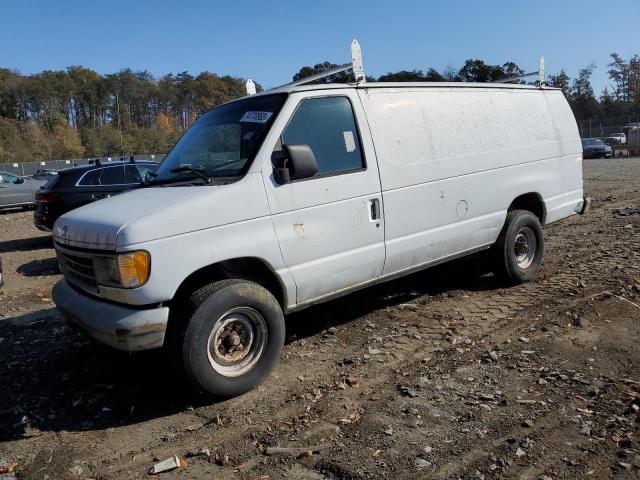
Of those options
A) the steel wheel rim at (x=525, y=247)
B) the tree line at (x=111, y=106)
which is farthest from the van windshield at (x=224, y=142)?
the tree line at (x=111, y=106)

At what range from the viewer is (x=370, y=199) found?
4590 mm

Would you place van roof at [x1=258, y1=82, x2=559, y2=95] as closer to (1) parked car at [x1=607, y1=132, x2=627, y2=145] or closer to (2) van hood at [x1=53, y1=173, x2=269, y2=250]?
(2) van hood at [x1=53, y1=173, x2=269, y2=250]

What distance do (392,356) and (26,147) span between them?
247 feet

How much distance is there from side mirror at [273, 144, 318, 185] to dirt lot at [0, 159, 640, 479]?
63.0 inches

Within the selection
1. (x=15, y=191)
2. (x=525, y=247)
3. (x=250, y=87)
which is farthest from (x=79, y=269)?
(x=15, y=191)

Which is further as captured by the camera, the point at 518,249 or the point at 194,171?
Answer: the point at 518,249

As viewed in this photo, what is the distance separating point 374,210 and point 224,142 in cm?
142

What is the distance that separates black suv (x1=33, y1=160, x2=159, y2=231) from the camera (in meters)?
10.4

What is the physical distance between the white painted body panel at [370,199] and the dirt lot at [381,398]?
718 mm

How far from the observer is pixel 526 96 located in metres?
6.28

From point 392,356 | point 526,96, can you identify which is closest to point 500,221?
point 526,96

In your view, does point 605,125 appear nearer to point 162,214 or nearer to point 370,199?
point 370,199

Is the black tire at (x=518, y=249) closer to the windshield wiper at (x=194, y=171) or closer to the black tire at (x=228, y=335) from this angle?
the black tire at (x=228, y=335)

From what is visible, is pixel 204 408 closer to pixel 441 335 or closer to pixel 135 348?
pixel 135 348
